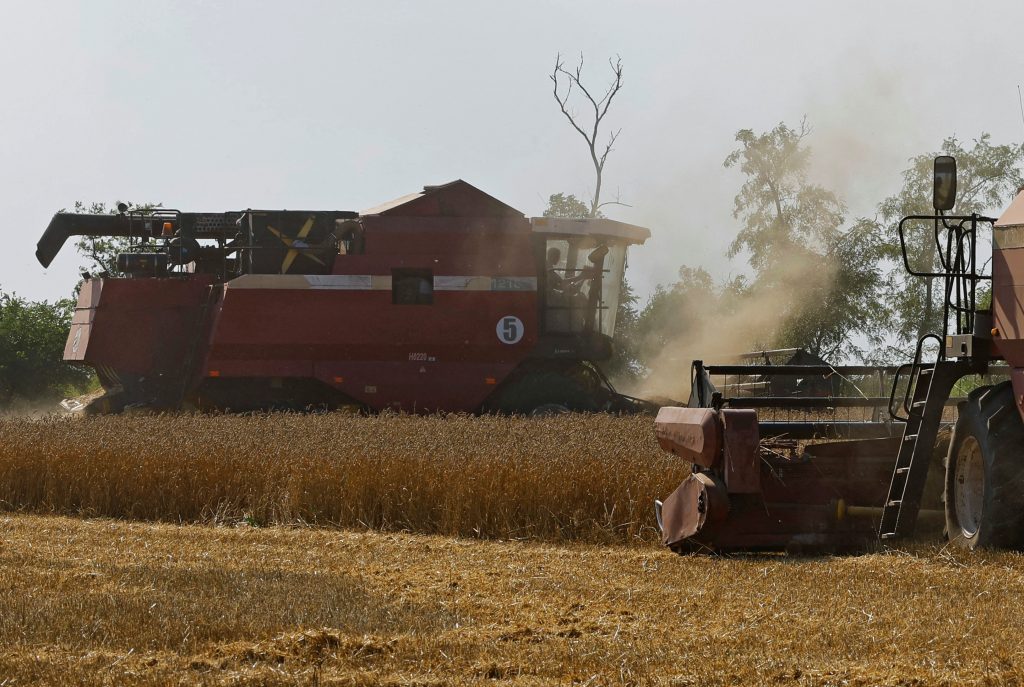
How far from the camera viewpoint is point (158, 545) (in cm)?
935

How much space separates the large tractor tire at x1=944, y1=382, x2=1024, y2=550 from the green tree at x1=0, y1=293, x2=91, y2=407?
23189 mm

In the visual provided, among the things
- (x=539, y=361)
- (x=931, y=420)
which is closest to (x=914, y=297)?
(x=539, y=361)

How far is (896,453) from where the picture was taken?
358 inches

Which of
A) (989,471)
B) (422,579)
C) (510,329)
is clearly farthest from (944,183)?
(510,329)

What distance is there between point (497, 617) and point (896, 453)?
3.75 meters

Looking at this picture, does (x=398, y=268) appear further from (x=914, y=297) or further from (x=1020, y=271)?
(x=914, y=297)

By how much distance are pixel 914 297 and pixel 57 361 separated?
22429 millimetres

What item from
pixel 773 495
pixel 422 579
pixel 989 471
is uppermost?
pixel 989 471

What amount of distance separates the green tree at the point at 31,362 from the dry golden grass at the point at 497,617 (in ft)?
66.5

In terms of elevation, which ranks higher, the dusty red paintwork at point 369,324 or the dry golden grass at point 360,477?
the dusty red paintwork at point 369,324

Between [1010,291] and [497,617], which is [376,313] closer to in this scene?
[1010,291]

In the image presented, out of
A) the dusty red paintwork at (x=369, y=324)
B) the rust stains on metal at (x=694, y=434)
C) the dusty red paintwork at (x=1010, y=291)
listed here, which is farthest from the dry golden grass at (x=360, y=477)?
the dusty red paintwork at (x=369, y=324)

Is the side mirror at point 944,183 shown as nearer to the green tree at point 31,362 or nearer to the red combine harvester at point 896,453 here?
the red combine harvester at point 896,453

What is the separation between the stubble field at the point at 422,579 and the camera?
5375 millimetres
